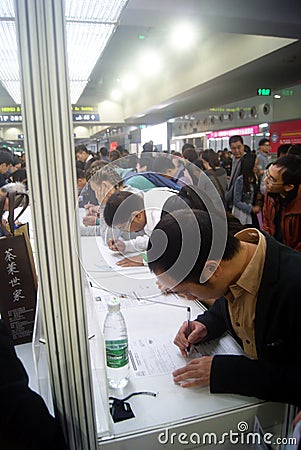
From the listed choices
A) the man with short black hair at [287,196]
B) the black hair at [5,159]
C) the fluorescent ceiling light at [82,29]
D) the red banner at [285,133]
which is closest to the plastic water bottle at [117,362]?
the fluorescent ceiling light at [82,29]

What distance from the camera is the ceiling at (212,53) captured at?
3.76 m

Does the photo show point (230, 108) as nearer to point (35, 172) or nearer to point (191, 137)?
point (191, 137)

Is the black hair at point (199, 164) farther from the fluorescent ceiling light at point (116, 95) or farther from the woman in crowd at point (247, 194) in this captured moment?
the fluorescent ceiling light at point (116, 95)

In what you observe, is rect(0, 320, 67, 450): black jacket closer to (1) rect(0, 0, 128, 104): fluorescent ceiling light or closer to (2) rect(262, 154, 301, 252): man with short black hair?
(1) rect(0, 0, 128, 104): fluorescent ceiling light

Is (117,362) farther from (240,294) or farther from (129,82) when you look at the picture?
(129,82)

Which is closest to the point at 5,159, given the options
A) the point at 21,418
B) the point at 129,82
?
the point at 21,418

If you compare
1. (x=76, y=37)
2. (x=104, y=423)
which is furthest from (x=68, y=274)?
(x=76, y=37)

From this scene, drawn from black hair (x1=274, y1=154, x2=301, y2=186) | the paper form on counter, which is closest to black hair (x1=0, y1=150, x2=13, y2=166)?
black hair (x1=274, y1=154, x2=301, y2=186)

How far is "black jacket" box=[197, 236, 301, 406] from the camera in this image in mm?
912

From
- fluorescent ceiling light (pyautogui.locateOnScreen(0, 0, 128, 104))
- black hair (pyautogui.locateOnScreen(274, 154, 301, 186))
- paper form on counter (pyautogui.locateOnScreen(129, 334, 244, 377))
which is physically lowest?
paper form on counter (pyautogui.locateOnScreen(129, 334, 244, 377))

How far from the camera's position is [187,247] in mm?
919

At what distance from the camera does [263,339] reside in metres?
0.97

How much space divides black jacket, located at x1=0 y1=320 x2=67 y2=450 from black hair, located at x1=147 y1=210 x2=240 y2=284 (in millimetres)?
419

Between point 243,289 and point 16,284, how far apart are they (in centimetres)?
75
